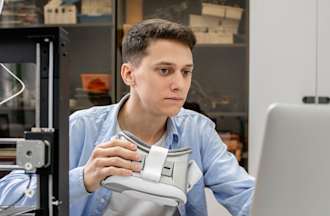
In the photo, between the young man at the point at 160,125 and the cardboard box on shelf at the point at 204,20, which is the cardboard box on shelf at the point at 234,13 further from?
the young man at the point at 160,125

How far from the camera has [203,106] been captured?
263cm

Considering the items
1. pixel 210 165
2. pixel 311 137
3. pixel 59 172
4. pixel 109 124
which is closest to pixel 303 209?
pixel 311 137

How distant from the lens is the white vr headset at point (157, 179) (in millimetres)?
869

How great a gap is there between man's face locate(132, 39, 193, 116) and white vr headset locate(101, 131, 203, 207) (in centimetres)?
32

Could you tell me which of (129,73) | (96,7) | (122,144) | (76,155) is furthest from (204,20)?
(122,144)

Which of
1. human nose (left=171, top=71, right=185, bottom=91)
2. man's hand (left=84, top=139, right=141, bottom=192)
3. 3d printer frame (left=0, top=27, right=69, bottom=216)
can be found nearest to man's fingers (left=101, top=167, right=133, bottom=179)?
man's hand (left=84, top=139, right=141, bottom=192)

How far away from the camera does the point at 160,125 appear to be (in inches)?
53.9

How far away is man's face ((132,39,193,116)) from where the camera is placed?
123 centimetres

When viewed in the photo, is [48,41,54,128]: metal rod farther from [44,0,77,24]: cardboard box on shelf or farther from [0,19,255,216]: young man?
[44,0,77,24]: cardboard box on shelf

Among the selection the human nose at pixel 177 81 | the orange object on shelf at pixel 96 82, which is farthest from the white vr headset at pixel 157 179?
the orange object on shelf at pixel 96 82

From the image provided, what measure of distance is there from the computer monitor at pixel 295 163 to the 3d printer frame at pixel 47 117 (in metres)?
0.30

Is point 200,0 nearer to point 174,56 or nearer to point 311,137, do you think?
point 174,56

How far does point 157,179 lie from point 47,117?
9.7 inches

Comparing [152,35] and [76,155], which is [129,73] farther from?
[76,155]
